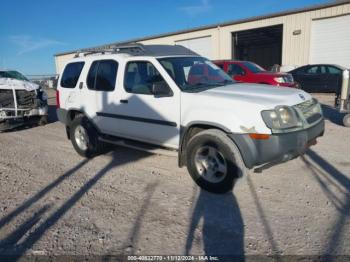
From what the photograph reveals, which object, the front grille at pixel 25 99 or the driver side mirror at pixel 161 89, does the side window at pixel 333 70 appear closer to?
the driver side mirror at pixel 161 89

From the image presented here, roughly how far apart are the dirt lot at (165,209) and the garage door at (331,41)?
1431 cm

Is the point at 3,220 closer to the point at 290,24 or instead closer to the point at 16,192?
the point at 16,192

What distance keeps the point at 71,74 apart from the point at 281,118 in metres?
4.54

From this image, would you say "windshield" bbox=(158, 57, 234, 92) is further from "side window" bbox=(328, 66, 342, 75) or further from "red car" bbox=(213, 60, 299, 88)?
"side window" bbox=(328, 66, 342, 75)

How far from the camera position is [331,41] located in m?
18.0

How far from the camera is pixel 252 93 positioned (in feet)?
14.3

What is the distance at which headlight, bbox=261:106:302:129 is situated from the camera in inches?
149

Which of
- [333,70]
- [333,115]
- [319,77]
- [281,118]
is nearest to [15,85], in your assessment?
[281,118]

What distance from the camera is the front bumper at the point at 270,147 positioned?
377 cm

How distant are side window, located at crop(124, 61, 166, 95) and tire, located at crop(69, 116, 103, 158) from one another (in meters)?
1.36

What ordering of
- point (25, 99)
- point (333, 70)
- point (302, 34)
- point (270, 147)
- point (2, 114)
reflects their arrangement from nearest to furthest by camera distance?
point (270, 147) → point (2, 114) → point (25, 99) → point (333, 70) → point (302, 34)

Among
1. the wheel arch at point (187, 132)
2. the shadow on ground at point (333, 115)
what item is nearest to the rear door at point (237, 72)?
the shadow on ground at point (333, 115)

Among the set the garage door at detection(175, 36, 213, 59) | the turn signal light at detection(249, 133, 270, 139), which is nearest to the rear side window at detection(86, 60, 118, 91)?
the turn signal light at detection(249, 133, 270, 139)

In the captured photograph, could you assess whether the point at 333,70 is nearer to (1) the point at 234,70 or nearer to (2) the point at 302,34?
(2) the point at 302,34
